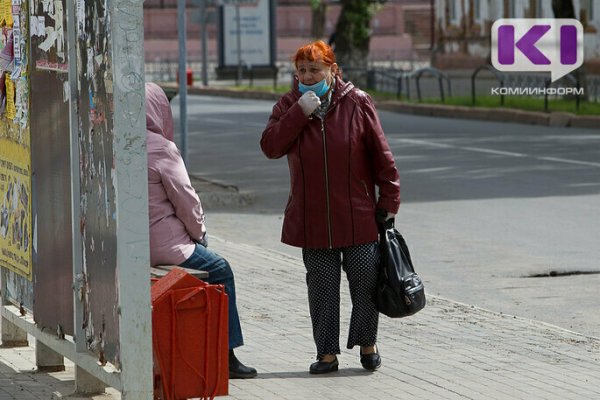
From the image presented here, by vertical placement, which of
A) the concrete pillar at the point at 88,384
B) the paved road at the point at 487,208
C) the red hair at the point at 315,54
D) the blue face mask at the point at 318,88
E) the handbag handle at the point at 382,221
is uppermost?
the red hair at the point at 315,54

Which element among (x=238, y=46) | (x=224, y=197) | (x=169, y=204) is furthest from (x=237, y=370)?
(x=238, y=46)

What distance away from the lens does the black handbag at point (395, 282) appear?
7.68 m

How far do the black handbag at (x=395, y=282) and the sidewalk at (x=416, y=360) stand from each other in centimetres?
31

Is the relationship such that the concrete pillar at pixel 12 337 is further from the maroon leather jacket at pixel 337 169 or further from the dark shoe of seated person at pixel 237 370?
the maroon leather jacket at pixel 337 169

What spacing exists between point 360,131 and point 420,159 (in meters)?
13.9

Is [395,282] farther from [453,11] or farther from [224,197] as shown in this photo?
[453,11]

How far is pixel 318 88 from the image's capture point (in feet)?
25.2

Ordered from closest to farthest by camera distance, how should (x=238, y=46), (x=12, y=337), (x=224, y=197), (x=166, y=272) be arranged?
(x=166, y=272) < (x=12, y=337) < (x=224, y=197) < (x=238, y=46)

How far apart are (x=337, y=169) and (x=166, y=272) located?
1121 mm

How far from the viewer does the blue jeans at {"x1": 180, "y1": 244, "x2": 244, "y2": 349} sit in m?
7.27

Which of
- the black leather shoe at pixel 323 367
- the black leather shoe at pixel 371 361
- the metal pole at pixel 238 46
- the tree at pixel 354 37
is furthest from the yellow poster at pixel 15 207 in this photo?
the metal pole at pixel 238 46

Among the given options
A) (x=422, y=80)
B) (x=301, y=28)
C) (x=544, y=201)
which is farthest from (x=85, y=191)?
(x=301, y=28)

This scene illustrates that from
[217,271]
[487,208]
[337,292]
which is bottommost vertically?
[487,208]

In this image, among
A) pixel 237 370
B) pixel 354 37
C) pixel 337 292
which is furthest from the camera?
pixel 354 37
